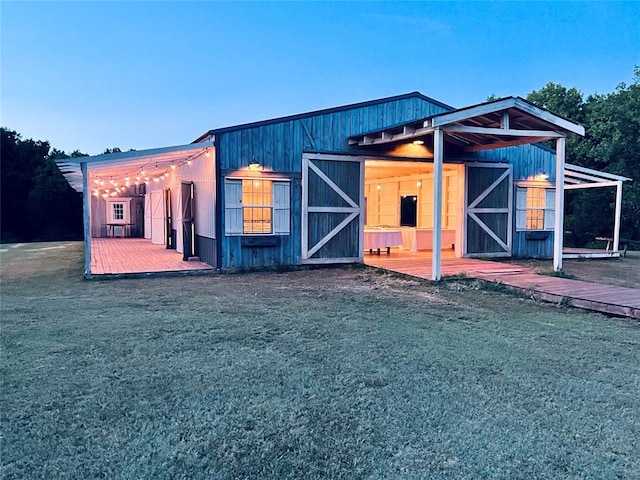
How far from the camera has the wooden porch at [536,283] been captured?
565 cm

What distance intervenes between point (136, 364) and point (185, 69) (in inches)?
791

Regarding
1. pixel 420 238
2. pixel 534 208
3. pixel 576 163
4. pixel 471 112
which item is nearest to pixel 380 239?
pixel 420 238

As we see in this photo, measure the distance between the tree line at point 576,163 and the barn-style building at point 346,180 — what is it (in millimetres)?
4279

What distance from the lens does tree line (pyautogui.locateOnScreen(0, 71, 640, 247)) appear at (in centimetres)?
1551

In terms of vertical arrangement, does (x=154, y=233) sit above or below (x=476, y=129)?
below

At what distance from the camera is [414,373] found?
3389mm

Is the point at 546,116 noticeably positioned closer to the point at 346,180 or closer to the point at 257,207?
the point at 346,180

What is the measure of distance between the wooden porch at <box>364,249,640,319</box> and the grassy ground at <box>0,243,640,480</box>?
388 millimetres

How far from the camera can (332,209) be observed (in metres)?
9.80

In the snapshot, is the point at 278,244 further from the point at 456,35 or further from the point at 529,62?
the point at 529,62

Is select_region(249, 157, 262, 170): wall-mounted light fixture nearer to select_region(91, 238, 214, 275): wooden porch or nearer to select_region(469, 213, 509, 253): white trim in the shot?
select_region(91, 238, 214, 275): wooden porch

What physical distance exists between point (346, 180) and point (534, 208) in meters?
5.19

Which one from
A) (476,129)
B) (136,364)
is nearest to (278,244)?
(476,129)

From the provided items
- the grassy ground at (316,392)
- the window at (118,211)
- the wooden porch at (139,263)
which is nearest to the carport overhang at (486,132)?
the grassy ground at (316,392)
